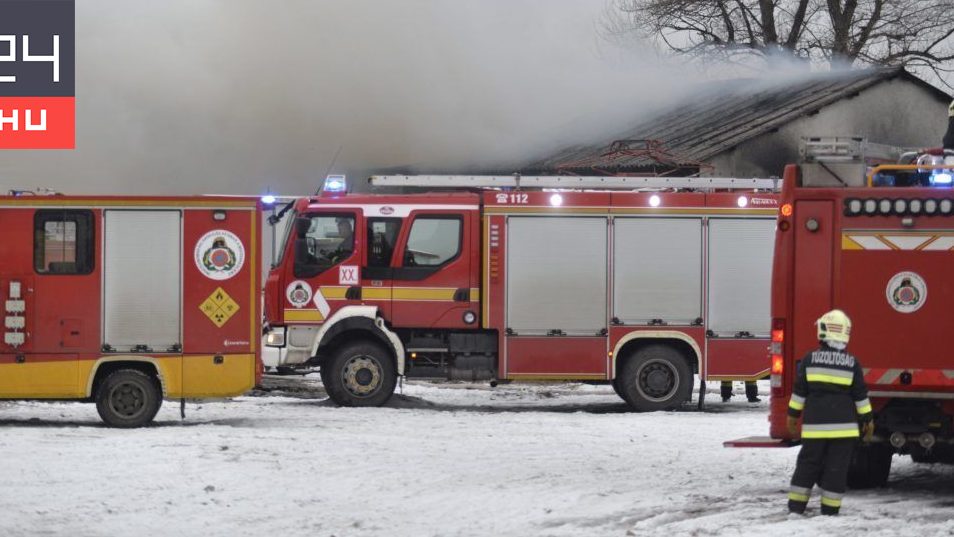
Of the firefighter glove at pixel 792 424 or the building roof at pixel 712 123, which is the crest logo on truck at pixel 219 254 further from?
the building roof at pixel 712 123

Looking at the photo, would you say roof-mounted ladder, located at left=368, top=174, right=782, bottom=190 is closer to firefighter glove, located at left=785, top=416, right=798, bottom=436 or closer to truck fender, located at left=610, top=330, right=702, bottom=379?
truck fender, located at left=610, top=330, right=702, bottom=379

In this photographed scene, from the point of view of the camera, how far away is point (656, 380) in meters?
17.2

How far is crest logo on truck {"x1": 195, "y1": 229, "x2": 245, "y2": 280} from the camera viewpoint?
15125 mm

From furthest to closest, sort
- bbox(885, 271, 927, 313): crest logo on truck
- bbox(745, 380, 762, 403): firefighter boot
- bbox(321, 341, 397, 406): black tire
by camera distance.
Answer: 1. bbox(745, 380, 762, 403): firefighter boot
2. bbox(321, 341, 397, 406): black tire
3. bbox(885, 271, 927, 313): crest logo on truck

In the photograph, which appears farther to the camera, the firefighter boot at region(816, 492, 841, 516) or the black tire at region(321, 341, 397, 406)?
the black tire at region(321, 341, 397, 406)

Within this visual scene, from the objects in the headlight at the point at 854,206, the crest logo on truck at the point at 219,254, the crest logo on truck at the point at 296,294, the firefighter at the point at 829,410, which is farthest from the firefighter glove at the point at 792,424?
the crest logo on truck at the point at 296,294

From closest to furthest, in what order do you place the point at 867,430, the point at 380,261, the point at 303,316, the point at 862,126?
the point at 867,430, the point at 303,316, the point at 380,261, the point at 862,126

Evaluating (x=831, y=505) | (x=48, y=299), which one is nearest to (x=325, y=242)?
(x=48, y=299)

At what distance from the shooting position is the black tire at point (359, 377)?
17.0m

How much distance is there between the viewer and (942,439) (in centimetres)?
1017

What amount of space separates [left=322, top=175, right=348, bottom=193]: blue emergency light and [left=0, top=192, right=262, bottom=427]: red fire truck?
247 cm

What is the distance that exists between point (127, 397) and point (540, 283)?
200 inches

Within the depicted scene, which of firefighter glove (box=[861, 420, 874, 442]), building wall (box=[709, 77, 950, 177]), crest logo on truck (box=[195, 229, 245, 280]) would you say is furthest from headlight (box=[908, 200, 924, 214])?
building wall (box=[709, 77, 950, 177])

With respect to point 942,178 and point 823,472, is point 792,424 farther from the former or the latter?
point 942,178
